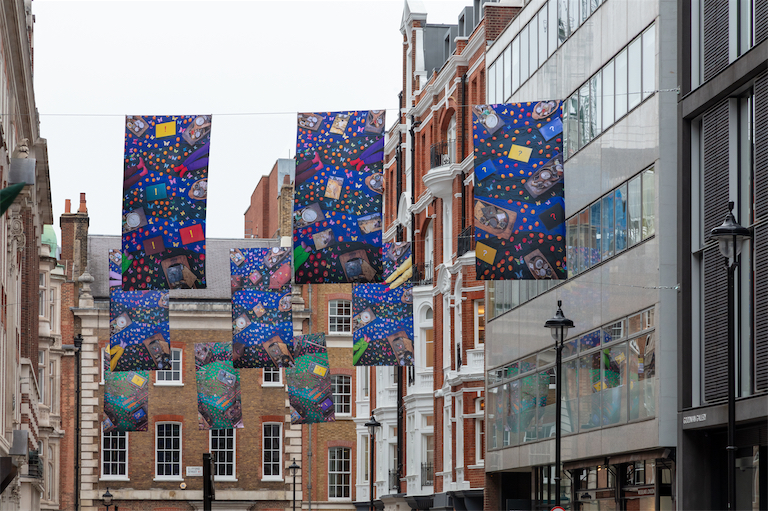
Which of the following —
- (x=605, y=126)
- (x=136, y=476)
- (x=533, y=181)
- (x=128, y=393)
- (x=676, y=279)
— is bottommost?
(x=136, y=476)

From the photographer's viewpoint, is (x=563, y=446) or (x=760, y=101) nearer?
(x=760, y=101)

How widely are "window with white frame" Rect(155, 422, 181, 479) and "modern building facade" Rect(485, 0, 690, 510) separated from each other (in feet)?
99.1

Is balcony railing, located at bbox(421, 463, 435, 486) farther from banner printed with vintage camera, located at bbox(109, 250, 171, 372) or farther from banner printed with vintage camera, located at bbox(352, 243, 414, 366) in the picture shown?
banner printed with vintage camera, located at bbox(109, 250, 171, 372)

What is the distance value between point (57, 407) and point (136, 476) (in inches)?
215

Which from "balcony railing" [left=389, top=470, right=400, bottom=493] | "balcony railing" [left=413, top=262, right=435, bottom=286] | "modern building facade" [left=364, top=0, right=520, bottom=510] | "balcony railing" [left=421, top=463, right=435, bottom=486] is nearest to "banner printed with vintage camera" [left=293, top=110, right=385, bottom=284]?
"modern building facade" [left=364, top=0, right=520, bottom=510]

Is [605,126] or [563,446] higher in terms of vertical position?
[605,126]

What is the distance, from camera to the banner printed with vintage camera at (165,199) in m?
25.3

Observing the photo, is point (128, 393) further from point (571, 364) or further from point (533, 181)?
point (533, 181)

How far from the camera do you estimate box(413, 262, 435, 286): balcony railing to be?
163 ft

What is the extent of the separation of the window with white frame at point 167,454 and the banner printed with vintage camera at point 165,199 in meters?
41.4

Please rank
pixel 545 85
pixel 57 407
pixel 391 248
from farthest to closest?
pixel 57 407 < pixel 391 248 < pixel 545 85

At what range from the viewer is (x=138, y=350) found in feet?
124

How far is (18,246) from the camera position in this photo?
30.3 metres

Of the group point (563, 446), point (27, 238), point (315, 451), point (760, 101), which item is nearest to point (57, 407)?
point (315, 451)
